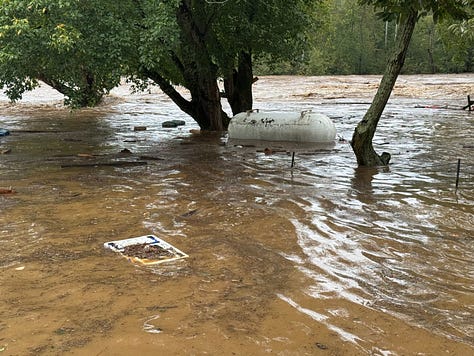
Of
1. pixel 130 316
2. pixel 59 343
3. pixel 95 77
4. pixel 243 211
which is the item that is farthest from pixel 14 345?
pixel 95 77

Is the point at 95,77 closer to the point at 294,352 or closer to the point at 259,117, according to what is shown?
the point at 259,117

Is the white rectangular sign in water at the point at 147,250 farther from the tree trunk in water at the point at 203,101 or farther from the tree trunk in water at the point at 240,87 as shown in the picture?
the tree trunk in water at the point at 240,87

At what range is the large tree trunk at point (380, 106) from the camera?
32.3ft

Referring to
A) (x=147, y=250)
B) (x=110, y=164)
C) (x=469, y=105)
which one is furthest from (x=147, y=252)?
(x=469, y=105)

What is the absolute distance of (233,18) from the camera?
48.0 ft

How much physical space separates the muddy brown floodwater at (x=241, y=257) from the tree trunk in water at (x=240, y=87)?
640 cm

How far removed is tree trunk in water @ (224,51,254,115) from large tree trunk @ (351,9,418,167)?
25.9ft

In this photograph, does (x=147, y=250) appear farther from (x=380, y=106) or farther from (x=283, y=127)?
(x=283, y=127)

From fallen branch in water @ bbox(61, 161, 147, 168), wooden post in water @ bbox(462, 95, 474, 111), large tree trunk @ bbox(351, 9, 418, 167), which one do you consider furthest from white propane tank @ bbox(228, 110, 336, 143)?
wooden post in water @ bbox(462, 95, 474, 111)

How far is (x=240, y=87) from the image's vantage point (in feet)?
60.4

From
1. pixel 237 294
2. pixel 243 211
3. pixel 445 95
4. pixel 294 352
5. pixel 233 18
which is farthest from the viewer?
pixel 445 95

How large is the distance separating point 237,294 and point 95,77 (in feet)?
32.0

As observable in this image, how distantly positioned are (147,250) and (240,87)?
44.3ft

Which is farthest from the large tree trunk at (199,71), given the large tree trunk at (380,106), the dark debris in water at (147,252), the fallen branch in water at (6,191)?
the dark debris in water at (147,252)
